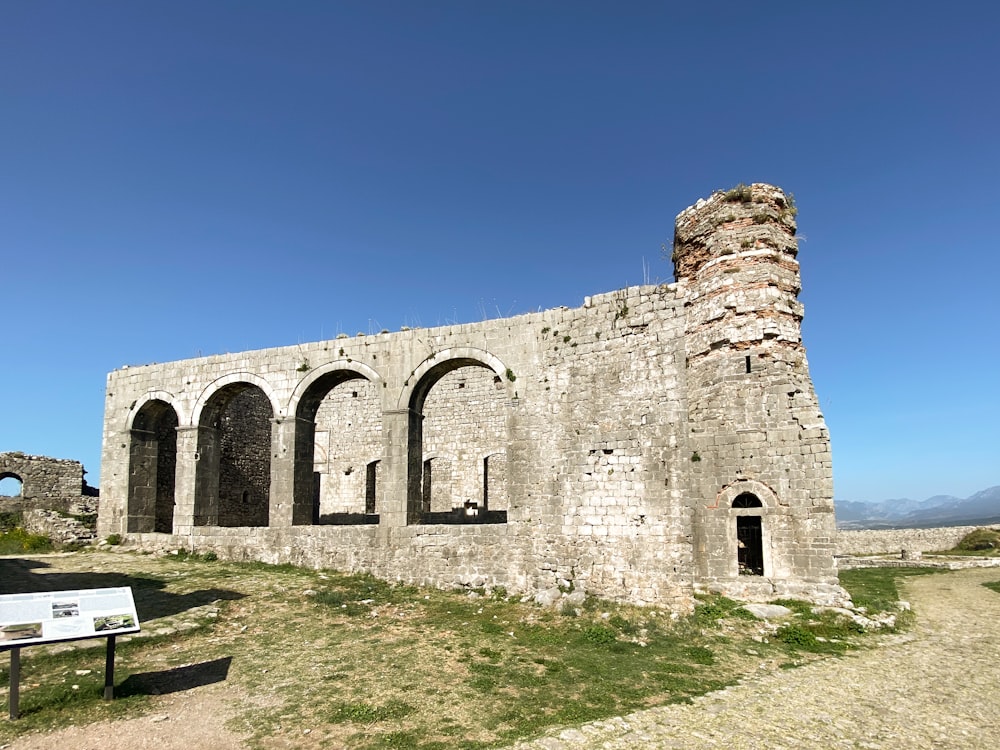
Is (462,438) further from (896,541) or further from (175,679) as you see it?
(896,541)

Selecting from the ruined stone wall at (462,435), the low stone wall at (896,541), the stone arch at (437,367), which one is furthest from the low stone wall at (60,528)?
the low stone wall at (896,541)

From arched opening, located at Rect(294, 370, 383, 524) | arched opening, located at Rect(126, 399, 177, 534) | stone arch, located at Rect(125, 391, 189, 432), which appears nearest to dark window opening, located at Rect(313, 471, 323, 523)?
arched opening, located at Rect(294, 370, 383, 524)

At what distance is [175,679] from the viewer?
24.4 feet

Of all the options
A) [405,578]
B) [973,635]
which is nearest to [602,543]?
[405,578]

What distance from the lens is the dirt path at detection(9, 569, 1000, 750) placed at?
5754 millimetres

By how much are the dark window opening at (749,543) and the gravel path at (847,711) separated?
2626 mm

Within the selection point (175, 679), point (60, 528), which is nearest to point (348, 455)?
point (60, 528)

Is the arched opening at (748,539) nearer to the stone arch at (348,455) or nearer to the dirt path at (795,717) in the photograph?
the dirt path at (795,717)

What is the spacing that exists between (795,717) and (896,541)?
30271 millimetres

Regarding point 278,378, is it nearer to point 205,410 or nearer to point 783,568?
point 205,410

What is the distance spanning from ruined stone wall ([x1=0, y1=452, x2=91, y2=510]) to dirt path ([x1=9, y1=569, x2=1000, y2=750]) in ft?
66.5

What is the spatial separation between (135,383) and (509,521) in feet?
39.1

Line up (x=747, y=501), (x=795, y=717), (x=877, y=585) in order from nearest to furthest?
(x=795, y=717), (x=747, y=501), (x=877, y=585)

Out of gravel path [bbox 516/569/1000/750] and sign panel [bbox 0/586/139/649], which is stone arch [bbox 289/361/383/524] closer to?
sign panel [bbox 0/586/139/649]
